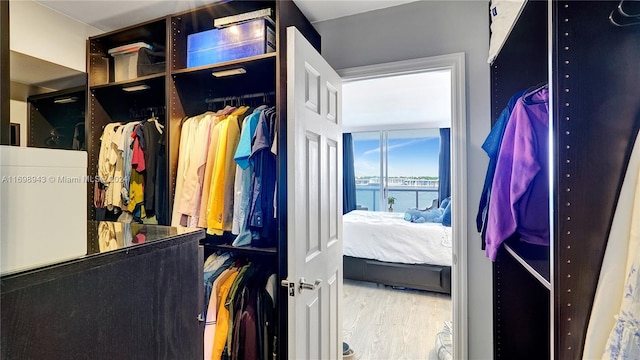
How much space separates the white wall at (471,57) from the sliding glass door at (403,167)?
4.56 metres

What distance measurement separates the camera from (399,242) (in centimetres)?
348

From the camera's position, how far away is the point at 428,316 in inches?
113

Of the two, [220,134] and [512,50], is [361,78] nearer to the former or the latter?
[512,50]

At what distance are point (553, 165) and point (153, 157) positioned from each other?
186 centimetres

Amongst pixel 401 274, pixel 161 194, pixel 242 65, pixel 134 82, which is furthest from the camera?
pixel 401 274

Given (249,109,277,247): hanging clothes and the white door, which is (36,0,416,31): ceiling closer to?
the white door

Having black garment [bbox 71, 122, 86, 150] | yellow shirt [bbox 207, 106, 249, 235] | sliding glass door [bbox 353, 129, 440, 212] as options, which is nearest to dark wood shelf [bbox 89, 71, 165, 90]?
black garment [bbox 71, 122, 86, 150]

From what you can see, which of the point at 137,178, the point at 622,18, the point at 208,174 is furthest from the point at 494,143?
the point at 137,178

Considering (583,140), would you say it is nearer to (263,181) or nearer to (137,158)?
(263,181)

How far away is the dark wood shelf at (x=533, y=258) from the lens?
87 centimetres

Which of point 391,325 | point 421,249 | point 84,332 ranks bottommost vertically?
point 391,325

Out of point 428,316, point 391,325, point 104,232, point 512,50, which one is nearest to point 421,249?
point 428,316

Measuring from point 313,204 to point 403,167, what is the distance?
5.16 meters

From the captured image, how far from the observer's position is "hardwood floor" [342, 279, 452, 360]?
2.33m
